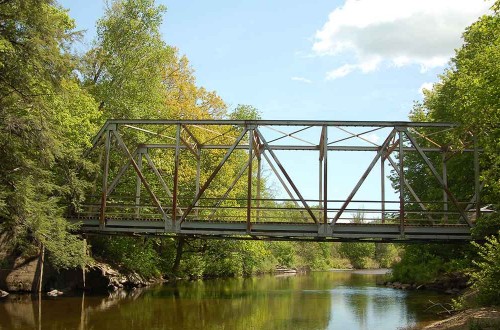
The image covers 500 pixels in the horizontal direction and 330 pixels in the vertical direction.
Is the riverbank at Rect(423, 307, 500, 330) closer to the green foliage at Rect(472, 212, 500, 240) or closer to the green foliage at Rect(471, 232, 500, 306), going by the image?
the green foliage at Rect(471, 232, 500, 306)

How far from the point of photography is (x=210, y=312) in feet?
66.3

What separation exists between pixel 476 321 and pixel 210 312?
10485 mm

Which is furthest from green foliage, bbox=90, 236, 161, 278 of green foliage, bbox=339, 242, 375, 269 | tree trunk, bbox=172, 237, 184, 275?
green foliage, bbox=339, 242, 375, 269

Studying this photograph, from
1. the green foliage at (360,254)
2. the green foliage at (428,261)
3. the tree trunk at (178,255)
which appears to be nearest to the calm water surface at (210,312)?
the green foliage at (428,261)

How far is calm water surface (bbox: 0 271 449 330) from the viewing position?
16797mm

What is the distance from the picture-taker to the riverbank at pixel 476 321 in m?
11.8

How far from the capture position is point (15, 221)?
768 inches

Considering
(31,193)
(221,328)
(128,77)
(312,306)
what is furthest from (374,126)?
(128,77)

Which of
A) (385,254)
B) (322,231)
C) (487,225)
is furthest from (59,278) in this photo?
(385,254)

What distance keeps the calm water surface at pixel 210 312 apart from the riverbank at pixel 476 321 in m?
2.33

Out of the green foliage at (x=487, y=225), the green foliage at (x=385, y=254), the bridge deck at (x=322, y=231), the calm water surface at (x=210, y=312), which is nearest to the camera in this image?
the calm water surface at (x=210, y=312)

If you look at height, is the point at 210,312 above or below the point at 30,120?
below

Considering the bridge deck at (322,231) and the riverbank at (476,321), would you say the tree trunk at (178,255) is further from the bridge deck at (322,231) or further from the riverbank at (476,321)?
the riverbank at (476,321)

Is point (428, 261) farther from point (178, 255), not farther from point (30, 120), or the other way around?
point (30, 120)
